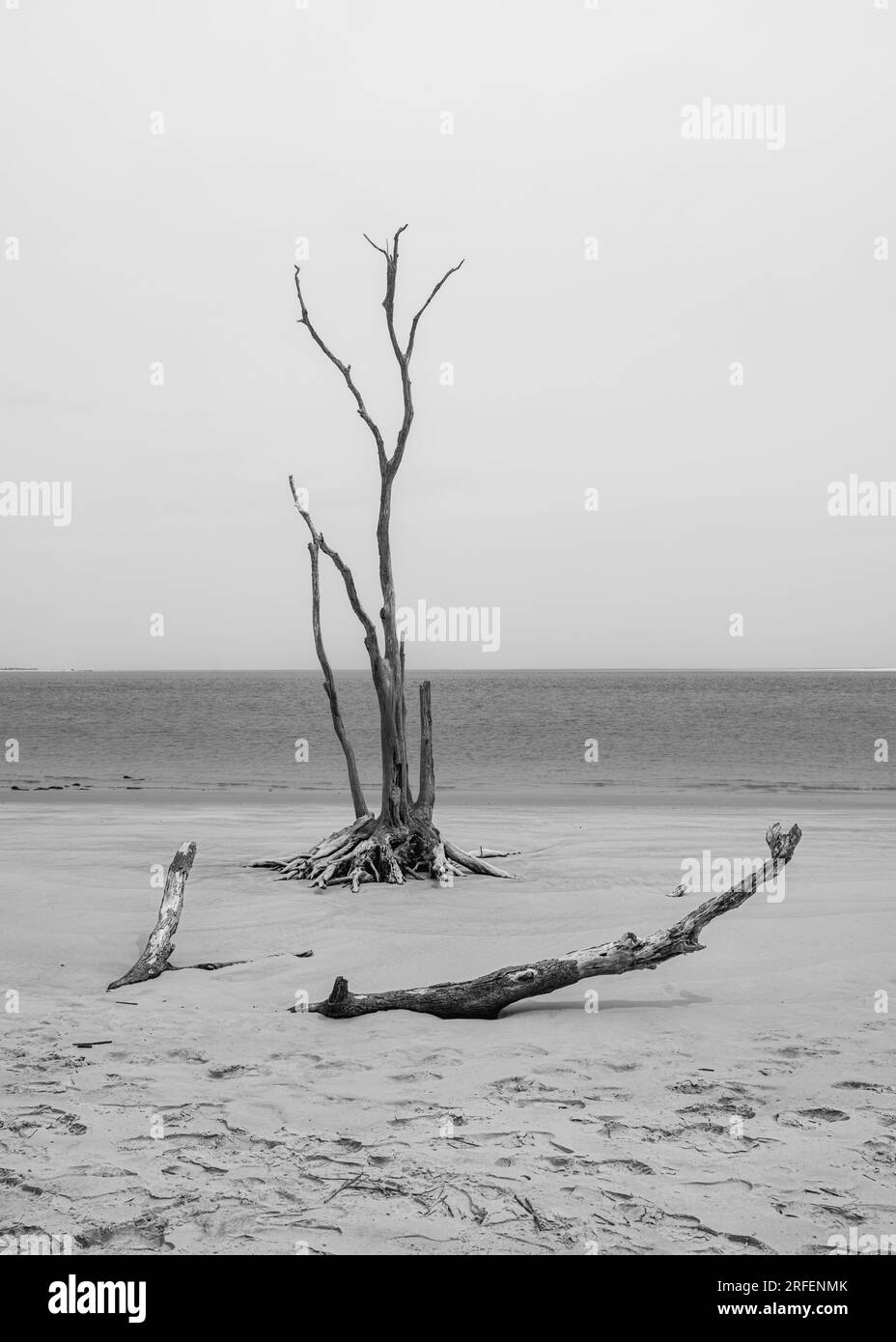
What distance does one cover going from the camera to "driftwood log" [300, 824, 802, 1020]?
5.04m

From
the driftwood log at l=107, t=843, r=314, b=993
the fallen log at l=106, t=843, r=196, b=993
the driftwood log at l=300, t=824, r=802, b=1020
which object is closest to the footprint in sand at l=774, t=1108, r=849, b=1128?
the driftwood log at l=300, t=824, r=802, b=1020

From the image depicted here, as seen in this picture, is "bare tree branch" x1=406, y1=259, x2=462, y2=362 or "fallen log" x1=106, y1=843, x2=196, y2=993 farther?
"bare tree branch" x1=406, y1=259, x2=462, y2=362

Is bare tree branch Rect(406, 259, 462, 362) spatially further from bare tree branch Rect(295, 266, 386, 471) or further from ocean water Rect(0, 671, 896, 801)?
ocean water Rect(0, 671, 896, 801)

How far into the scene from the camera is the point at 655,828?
12.5 metres

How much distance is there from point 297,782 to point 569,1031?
16.6 metres

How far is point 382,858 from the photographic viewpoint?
8859 millimetres

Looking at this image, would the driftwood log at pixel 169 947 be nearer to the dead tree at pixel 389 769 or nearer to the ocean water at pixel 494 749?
the dead tree at pixel 389 769

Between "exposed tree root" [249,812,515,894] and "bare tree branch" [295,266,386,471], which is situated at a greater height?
"bare tree branch" [295,266,386,471]

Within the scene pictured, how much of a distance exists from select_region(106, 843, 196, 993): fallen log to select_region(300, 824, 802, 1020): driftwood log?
1.12 meters

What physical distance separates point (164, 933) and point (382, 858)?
3040 millimetres

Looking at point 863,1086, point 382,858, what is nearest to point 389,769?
point 382,858

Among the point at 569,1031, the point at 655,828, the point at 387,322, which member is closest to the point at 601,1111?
the point at 569,1031
